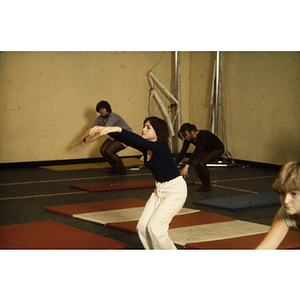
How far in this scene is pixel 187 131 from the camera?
546cm

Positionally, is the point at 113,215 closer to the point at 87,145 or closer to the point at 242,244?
the point at 242,244

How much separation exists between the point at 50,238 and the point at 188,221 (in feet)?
4.46

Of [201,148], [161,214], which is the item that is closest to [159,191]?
[161,214]

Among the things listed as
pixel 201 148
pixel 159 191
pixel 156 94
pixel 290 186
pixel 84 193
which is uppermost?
pixel 156 94

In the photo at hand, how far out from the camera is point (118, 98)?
31.0 ft

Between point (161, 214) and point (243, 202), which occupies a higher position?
point (161, 214)

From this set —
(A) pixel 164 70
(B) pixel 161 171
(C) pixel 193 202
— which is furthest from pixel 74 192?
(A) pixel 164 70

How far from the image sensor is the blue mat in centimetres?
469

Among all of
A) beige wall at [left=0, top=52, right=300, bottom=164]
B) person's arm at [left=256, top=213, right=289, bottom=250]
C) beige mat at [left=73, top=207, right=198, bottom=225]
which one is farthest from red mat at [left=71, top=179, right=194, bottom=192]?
person's arm at [left=256, top=213, right=289, bottom=250]

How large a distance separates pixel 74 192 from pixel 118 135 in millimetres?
3384

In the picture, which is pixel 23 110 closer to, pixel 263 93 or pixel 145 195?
pixel 145 195

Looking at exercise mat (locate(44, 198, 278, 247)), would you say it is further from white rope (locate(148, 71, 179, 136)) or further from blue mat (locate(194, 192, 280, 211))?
white rope (locate(148, 71, 179, 136))

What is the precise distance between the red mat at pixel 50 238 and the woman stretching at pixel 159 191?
52 cm

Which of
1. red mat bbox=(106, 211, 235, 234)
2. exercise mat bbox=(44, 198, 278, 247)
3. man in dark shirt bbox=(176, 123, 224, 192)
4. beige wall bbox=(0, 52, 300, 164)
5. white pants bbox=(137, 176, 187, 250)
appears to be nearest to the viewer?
white pants bbox=(137, 176, 187, 250)
